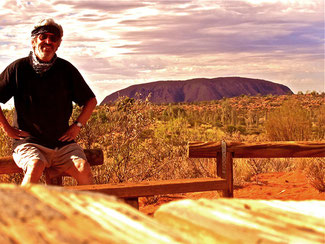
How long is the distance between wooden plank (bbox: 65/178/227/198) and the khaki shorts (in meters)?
0.43

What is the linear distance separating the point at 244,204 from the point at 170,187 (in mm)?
3286

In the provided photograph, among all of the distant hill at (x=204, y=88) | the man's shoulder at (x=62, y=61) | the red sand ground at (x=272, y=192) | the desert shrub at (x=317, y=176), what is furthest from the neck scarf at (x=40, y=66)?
the distant hill at (x=204, y=88)

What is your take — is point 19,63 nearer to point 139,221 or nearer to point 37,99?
point 37,99

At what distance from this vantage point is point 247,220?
Result: 111cm

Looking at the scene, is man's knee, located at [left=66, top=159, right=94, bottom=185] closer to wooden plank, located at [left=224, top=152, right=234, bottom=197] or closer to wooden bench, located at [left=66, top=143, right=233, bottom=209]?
wooden bench, located at [left=66, top=143, right=233, bottom=209]

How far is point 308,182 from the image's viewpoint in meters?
8.23

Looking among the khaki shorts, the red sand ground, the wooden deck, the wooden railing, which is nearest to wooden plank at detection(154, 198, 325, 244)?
the wooden deck

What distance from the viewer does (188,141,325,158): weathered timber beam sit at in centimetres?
509

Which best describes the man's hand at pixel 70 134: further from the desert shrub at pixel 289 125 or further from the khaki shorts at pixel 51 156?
the desert shrub at pixel 289 125

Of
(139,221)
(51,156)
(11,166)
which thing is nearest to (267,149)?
(51,156)

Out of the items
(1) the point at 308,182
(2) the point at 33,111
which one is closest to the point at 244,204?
(2) the point at 33,111

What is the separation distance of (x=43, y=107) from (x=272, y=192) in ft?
14.4

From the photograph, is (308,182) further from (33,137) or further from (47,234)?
(47,234)

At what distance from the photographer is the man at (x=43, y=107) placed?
4633 mm
